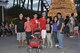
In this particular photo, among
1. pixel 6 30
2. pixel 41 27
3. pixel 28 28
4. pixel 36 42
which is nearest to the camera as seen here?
pixel 36 42

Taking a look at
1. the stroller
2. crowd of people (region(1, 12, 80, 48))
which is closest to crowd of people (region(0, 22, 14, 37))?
crowd of people (region(1, 12, 80, 48))

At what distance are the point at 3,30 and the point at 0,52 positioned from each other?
29.6ft


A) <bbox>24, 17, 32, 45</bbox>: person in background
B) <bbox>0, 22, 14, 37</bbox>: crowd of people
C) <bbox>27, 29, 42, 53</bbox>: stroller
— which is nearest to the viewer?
<bbox>27, 29, 42, 53</bbox>: stroller

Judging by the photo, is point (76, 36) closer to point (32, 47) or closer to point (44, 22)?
point (44, 22)

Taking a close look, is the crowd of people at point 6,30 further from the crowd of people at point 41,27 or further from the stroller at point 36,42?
the stroller at point 36,42

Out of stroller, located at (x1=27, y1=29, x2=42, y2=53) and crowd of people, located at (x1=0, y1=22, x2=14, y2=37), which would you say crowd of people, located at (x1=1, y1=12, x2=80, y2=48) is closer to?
stroller, located at (x1=27, y1=29, x2=42, y2=53)

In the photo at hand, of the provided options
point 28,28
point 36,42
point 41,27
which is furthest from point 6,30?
point 36,42

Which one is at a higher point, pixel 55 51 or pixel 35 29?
pixel 35 29

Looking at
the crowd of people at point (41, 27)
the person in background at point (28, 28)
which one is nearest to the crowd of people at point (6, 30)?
the crowd of people at point (41, 27)

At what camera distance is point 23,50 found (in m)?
14.4

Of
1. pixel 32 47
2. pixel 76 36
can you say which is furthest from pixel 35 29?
pixel 76 36

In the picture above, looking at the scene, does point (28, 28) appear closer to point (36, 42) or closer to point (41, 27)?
point (41, 27)

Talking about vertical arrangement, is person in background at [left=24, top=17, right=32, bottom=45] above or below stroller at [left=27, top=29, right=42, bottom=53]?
above

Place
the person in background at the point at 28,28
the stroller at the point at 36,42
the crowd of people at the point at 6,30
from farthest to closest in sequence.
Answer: the crowd of people at the point at 6,30
the person in background at the point at 28,28
the stroller at the point at 36,42
